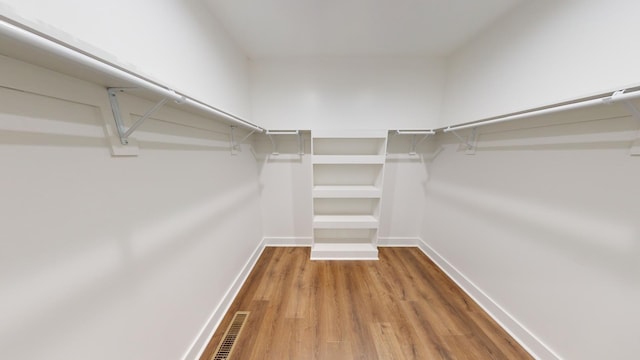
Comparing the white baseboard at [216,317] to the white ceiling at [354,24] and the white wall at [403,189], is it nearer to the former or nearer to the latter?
the white wall at [403,189]

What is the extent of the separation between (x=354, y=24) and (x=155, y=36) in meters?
1.38

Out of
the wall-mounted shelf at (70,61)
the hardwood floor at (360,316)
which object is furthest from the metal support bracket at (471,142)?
the wall-mounted shelf at (70,61)

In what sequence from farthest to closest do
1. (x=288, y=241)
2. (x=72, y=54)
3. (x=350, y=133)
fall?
(x=288, y=241), (x=350, y=133), (x=72, y=54)

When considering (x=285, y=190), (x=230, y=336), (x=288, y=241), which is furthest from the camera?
(x=288, y=241)

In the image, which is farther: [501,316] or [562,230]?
[501,316]

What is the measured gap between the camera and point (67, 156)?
1.98 ft

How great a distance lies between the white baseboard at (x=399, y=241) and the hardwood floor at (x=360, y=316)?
0.41 metres

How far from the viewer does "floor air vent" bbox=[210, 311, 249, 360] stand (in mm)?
1202

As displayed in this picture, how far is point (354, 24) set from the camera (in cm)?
153

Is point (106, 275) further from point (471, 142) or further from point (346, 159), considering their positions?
point (471, 142)

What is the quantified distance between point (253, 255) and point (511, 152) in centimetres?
252

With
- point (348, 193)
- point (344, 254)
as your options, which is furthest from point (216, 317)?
point (348, 193)

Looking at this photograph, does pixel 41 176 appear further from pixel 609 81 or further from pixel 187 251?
pixel 609 81

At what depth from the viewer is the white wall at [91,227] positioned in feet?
1.66
